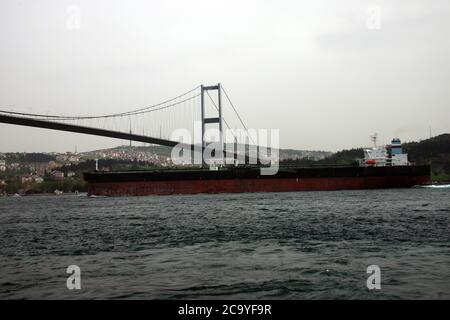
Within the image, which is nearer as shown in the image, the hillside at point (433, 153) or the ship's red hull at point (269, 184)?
the ship's red hull at point (269, 184)

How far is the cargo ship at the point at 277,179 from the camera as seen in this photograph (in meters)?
38.5

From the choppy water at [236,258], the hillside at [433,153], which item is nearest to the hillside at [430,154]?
the hillside at [433,153]

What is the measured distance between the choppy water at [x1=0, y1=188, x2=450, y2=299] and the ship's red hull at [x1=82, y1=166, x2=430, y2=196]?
2180cm

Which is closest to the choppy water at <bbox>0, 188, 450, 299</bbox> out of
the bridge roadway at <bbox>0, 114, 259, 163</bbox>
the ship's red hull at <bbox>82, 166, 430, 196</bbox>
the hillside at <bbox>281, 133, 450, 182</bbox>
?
the ship's red hull at <bbox>82, 166, 430, 196</bbox>

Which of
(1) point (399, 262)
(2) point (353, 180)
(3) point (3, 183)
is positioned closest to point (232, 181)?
(2) point (353, 180)

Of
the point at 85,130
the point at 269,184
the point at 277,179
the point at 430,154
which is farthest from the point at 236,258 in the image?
the point at 430,154

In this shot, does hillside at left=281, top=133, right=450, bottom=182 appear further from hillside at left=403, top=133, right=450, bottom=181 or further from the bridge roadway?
the bridge roadway

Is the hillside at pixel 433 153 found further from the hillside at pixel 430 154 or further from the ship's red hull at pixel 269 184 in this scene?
the ship's red hull at pixel 269 184

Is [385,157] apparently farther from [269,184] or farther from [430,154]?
[430,154]

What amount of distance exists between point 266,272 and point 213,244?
342cm

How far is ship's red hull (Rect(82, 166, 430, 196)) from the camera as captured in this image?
38.4m

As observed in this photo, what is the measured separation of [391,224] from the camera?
1474 centimetres

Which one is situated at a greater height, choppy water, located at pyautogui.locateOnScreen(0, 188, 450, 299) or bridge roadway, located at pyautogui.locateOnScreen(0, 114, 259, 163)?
bridge roadway, located at pyautogui.locateOnScreen(0, 114, 259, 163)
